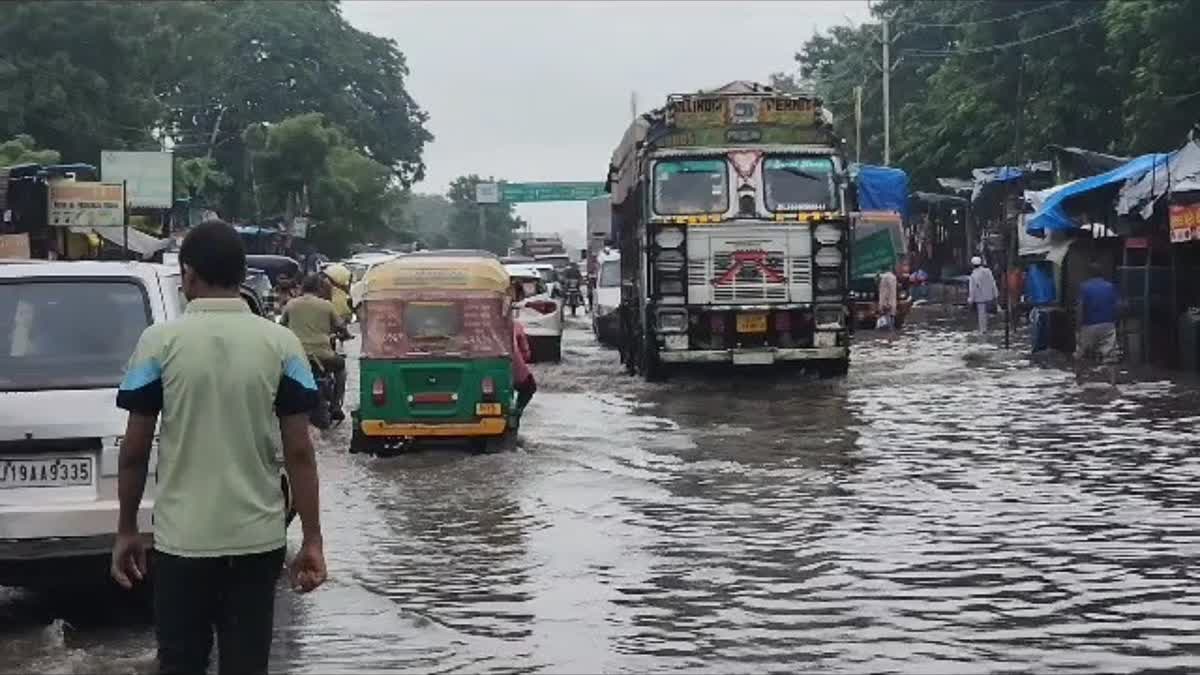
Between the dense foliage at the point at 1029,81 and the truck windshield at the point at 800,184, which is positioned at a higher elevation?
the dense foliage at the point at 1029,81

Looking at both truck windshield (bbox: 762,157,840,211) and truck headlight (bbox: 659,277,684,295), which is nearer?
truck windshield (bbox: 762,157,840,211)

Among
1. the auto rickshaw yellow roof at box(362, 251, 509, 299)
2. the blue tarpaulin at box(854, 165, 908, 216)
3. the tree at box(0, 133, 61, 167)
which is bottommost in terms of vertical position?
the auto rickshaw yellow roof at box(362, 251, 509, 299)

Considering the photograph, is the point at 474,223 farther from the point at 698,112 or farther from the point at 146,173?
the point at 698,112

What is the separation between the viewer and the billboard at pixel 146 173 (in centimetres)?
4525

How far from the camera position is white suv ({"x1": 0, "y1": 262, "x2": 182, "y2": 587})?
27.6 ft

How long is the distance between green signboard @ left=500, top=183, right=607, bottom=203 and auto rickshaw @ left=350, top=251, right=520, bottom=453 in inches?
3666

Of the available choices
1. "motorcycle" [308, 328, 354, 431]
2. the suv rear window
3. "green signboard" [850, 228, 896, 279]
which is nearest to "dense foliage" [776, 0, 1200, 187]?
"green signboard" [850, 228, 896, 279]

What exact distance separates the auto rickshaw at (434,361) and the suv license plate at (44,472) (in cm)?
767

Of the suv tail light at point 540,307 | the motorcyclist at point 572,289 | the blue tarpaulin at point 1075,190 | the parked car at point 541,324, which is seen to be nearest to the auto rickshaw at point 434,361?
the blue tarpaulin at point 1075,190

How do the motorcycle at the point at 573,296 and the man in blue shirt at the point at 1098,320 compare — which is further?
the motorcycle at the point at 573,296

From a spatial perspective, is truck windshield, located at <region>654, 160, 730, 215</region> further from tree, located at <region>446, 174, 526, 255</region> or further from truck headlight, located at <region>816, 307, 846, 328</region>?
tree, located at <region>446, 174, 526, 255</region>

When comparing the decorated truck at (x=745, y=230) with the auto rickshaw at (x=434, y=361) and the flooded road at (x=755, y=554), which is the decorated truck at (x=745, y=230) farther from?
the auto rickshaw at (x=434, y=361)

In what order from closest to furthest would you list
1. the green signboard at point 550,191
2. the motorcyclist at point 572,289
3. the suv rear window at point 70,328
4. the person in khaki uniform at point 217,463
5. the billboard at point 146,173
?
the person in khaki uniform at point 217,463
the suv rear window at point 70,328
the billboard at point 146,173
the motorcyclist at point 572,289
the green signboard at point 550,191

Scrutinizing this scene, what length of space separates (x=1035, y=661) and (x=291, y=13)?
83255 millimetres
